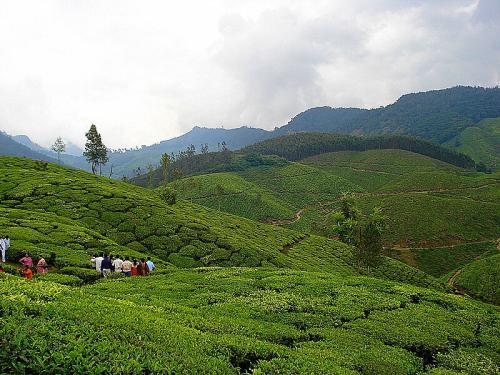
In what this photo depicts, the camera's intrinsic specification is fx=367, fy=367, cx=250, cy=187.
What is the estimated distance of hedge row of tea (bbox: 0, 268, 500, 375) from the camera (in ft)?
34.6

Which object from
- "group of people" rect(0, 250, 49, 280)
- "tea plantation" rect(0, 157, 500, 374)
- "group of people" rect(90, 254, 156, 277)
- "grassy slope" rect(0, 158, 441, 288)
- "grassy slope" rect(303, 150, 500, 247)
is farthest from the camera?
"grassy slope" rect(303, 150, 500, 247)

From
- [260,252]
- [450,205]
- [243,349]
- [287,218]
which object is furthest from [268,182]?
[243,349]

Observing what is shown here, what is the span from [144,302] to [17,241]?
741 inches

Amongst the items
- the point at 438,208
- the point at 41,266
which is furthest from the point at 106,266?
the point at 438,208

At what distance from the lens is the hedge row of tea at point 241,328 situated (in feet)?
34.6

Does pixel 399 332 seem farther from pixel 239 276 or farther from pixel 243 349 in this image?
pixel 239 276

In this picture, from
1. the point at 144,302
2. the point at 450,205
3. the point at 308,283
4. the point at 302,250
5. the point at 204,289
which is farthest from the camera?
the point at 450,205

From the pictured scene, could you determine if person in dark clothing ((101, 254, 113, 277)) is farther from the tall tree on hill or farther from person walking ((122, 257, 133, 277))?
the tall tree on hill

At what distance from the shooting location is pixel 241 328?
16.4 metres

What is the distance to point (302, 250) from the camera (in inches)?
2670

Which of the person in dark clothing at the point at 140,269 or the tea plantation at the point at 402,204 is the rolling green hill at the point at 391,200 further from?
the person in dark clothing at the point at 140,269

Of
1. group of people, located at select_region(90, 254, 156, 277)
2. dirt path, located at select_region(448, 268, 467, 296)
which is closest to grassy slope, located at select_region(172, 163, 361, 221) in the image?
dirt path, located at select_region(448, 268, 467, 296)

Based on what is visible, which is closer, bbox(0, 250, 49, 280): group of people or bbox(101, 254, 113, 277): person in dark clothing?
bbox(0, 250, 49, 280): group of people

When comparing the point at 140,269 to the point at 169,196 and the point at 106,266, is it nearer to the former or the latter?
the point at 106,266
